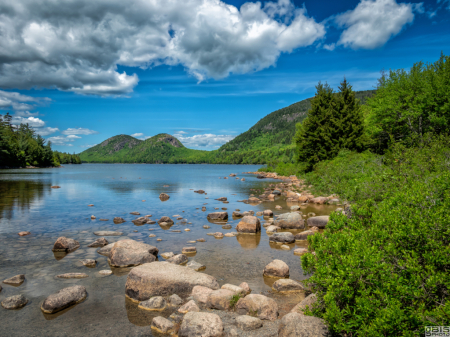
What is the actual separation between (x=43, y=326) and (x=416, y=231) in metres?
11.0

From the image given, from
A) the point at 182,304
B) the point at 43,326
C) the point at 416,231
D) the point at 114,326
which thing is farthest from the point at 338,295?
the point at 43,326

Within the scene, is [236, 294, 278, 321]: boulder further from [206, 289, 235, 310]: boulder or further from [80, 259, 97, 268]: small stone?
[80, 259, 97, 268]: small stone

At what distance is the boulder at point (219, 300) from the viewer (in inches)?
354

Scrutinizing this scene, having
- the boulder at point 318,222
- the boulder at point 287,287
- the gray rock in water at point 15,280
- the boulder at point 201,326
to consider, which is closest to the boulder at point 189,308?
the boulder at point 201,326

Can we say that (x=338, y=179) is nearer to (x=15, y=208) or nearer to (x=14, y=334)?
(x=14, y=334)

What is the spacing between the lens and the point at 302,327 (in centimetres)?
669

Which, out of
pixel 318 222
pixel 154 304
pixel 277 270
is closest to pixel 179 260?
pixel 154 304

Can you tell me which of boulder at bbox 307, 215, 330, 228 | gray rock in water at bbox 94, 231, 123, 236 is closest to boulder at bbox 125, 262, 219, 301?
gray rock in water at bbox 94, 231, 123, 236

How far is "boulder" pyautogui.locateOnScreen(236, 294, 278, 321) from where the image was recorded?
8.38 m

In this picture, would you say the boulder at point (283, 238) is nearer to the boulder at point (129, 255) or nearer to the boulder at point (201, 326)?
the boulder at point (129, 255)


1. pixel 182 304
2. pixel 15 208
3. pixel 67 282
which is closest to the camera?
pixel 182 304

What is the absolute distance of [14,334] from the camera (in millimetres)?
7809

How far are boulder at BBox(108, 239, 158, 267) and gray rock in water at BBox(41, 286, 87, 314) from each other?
124 inches

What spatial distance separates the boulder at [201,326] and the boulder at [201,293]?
60.9 inches
